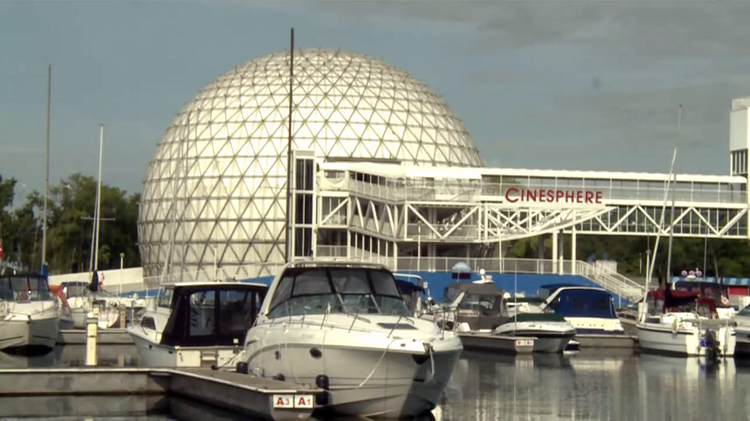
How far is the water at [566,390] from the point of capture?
92.5ft

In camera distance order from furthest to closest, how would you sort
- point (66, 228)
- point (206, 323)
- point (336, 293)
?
point (66, 228), point (206, 323), point (336, 293)

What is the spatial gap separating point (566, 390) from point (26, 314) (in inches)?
786

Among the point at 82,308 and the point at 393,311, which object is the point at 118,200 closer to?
the point at 82,308

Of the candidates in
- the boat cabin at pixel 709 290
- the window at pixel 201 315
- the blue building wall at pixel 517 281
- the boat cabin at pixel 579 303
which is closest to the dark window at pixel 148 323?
the window at pixel 201 315

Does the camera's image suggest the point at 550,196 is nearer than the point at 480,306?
No

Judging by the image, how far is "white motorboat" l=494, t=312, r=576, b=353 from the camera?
47.2 meters

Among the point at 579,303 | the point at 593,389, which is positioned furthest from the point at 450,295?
the point at 593,389

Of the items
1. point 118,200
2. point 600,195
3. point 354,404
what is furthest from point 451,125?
point 354,404

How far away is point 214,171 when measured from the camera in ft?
322

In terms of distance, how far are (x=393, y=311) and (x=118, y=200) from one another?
4385 inches

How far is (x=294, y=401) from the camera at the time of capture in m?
24.0

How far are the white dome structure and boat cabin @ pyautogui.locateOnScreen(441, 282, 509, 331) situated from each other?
133ft

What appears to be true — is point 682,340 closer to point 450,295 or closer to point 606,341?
point 606,341

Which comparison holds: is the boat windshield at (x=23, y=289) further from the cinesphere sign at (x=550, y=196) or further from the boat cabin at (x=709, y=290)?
the cinesphere sign at (x=550, y=196)
